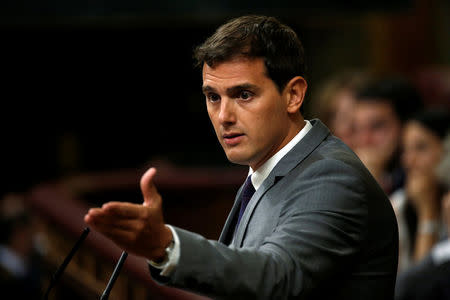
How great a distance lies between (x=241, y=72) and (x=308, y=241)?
324mm

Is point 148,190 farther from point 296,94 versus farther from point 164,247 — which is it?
point 296,94

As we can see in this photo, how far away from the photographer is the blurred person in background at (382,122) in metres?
4.24

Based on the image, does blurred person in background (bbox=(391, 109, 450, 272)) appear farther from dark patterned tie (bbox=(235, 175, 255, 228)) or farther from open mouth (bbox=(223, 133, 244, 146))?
open mouth (bbox=(223, 133, 244, 146))

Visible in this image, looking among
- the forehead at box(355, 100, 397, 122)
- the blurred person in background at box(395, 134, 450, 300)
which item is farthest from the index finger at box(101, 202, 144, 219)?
the forehead at box(355, 100, 397, 122)

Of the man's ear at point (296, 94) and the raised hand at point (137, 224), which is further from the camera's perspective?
the man's ear at point (296, 94)

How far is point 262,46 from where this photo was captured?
58.3 inches

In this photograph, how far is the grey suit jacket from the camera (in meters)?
1.28

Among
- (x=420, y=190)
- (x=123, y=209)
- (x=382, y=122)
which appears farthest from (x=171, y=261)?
(x=382, y=122)

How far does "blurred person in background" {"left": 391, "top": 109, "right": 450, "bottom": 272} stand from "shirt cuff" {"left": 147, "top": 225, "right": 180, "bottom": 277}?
2.41 meters

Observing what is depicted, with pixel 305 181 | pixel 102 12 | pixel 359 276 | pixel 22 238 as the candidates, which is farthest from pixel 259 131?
pixel 102 12

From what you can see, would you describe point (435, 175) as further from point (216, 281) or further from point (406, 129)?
point (216, 281)

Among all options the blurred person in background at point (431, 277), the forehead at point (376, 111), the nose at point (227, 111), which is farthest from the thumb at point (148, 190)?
the forehead at point (376, 111)

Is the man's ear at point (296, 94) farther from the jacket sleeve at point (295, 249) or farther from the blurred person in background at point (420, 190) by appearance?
the blurred person in background at point (420, 190)

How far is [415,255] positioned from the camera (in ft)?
11.9
